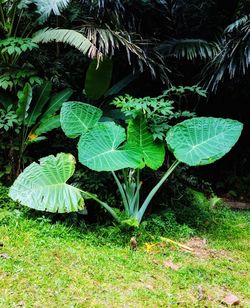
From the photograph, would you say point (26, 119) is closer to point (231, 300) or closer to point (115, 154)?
point (115, 154)

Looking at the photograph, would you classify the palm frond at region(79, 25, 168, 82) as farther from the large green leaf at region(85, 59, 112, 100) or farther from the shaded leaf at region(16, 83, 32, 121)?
the shaded leaf at region(16, 83, 32, 121)

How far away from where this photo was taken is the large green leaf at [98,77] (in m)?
3.99

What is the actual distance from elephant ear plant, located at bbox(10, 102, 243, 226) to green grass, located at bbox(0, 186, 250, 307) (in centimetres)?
23

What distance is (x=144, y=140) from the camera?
3480 millimetres

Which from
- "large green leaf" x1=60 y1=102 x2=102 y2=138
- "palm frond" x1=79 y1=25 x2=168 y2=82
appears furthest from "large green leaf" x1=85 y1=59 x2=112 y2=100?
"large green leaf" x1=60 y1=102 x2=102 y2=138

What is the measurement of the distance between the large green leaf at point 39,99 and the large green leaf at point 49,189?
30.3 inches

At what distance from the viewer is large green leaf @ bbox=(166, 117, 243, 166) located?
334cm

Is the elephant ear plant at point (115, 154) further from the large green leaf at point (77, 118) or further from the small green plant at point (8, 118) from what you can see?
the small green plant at point (8, 118)

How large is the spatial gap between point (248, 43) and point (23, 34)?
258 centimetres

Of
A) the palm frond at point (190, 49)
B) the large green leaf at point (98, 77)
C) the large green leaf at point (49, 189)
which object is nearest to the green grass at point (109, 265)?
the large green leaf at point (49, 189)

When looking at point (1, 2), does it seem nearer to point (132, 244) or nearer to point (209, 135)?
point (209, 135)

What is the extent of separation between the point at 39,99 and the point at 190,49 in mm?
Result: 1973

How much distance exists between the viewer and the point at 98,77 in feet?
13.2

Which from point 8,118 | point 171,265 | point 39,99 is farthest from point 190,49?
point 171,265
